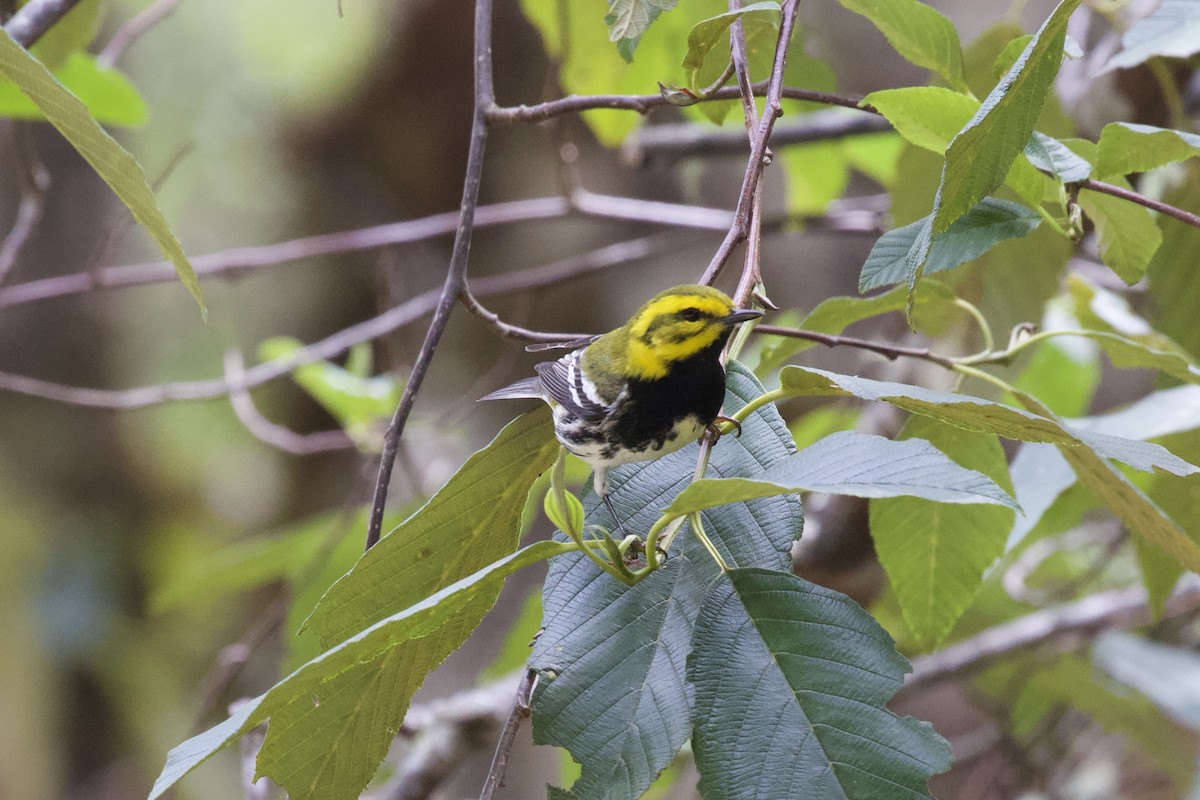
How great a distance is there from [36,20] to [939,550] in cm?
112

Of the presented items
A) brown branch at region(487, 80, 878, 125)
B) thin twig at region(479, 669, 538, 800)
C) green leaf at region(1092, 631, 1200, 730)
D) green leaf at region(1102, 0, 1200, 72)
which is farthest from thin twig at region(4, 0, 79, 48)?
green leaf at region(1092, 631, 1200, 730)

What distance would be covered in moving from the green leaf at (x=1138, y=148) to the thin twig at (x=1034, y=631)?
121 centimetres

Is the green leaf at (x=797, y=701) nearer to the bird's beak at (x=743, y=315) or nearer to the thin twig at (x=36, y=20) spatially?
the bird's beak at (x=743, y=315)

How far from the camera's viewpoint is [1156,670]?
196 centimetres

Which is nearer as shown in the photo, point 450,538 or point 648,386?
point 450,538

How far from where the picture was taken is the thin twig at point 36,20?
1.08 m

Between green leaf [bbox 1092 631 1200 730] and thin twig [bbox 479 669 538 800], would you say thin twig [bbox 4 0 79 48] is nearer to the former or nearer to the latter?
thin twig [bbox 479 669 538 800]

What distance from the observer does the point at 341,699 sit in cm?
75

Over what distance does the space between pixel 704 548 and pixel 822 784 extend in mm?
188

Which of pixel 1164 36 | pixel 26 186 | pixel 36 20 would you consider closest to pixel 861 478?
pixel 1164 36

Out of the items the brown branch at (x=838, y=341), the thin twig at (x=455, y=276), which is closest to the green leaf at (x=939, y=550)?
the brown branch at (x=838, y=341)

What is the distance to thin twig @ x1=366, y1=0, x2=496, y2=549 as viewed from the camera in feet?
2.73

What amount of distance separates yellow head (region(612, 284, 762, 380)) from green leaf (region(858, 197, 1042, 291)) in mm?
128

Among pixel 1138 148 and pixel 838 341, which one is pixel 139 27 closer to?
pixel 838 341
